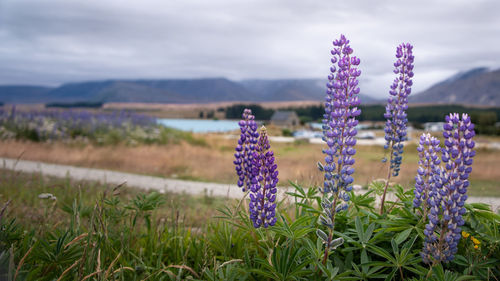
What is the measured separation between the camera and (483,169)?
20.0 metres

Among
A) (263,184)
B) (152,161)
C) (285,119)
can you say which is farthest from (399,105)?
(285,119)

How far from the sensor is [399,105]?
3.99 metres

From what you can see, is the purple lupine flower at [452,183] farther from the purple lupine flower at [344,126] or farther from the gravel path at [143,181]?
the gravel path at [143,181]

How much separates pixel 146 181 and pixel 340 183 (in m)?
12.2

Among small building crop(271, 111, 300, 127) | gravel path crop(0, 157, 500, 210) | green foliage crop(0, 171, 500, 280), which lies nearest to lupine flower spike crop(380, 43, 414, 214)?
green foliage crop(0, 171, 500, 280)

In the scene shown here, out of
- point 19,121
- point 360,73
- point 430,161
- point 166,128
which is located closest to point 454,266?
point 430,161

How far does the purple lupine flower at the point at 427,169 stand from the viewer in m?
3.15

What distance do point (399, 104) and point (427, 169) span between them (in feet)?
3.04

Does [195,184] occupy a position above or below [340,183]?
below

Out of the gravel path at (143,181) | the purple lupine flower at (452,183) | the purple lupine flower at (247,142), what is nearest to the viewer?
the purple lupine flower at (452,183)

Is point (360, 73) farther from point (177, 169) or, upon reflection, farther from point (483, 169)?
point (483, 169)

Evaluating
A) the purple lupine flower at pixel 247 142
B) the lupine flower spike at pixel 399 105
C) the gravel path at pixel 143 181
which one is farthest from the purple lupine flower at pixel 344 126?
the gravel path at pixel 143 181

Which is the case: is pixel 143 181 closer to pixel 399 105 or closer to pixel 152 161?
pixel 152 161

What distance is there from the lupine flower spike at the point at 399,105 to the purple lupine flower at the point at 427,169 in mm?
619
